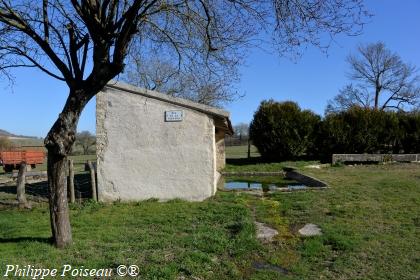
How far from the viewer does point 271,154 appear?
26.6m

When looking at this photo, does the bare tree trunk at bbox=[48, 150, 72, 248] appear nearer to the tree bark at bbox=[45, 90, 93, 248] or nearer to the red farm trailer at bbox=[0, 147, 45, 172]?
the tree bark at bbox=[45, 90, 93, 248]

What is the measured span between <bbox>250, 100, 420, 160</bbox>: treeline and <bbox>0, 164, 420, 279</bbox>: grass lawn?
45.4 feet

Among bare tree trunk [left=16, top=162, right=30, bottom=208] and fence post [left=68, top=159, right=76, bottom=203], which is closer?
bare tree trunk [left=16, top=162, right=30, bottom=208]

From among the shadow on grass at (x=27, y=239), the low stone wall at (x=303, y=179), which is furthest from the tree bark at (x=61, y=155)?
the low stone wall at (x=303, y=179)

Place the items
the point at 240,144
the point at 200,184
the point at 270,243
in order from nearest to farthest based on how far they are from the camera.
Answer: the point at 270,243, the point at 200,184, the point at 240,144

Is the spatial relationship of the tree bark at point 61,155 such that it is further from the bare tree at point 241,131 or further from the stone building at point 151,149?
the bare tree at point 241,131

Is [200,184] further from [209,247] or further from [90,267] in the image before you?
[90,267]

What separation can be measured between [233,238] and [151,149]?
5179 mm

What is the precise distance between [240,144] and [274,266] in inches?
2245

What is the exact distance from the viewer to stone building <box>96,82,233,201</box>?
12203mm

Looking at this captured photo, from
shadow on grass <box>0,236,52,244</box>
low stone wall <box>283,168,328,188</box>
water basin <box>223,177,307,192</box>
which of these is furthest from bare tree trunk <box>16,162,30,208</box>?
low stone wall <box>283,168,328,188</box>

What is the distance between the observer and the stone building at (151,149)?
40.0 feet

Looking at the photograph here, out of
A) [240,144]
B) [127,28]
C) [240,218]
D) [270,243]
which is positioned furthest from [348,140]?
[240,144]

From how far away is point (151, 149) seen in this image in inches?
483
